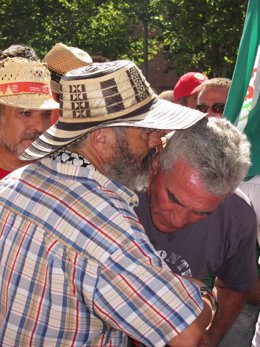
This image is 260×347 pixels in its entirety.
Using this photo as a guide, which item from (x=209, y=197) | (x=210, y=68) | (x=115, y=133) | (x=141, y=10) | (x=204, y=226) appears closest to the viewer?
(x=115, y=133)

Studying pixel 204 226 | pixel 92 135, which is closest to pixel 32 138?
pixel 204 226

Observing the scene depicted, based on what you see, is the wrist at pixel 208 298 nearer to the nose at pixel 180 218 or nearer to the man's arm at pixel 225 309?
the nose at pixel 180 218

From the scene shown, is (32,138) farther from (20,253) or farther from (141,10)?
(141,10)

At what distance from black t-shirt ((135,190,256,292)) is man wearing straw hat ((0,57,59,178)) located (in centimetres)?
103

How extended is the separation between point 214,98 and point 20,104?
185 centimetres

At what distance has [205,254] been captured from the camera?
7.66 feet

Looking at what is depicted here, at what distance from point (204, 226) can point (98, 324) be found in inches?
33.3

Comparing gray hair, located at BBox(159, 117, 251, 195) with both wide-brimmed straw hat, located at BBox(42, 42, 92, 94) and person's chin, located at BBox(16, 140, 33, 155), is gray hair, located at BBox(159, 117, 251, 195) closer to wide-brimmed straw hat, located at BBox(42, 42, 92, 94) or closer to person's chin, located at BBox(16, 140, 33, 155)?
person's chin, located at BBox(16, 140, 33, 155)

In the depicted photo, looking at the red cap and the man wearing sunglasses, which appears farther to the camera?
the red cap

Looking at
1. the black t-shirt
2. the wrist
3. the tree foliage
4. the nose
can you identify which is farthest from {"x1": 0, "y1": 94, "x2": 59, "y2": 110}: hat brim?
the tree foliage

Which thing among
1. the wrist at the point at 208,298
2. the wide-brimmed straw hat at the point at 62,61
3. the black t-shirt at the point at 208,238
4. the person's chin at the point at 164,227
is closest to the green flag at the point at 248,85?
the black t-shirt at the point at 208,238

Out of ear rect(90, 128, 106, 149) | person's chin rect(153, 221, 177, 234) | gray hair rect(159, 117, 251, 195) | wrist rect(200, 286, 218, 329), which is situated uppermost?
ear rect(90, 128, 106, 149)

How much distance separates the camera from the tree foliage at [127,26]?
15.2 m

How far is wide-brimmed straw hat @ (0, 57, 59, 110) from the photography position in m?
3.00
